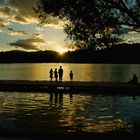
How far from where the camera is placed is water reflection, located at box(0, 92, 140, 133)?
27.1 m

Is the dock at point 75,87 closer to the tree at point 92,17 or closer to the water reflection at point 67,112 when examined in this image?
the water reflection at point 67,112

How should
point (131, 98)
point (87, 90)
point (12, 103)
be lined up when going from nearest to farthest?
point (12, 103)
point (131, 98)
point (87, 90)

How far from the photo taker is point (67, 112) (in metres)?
34.8

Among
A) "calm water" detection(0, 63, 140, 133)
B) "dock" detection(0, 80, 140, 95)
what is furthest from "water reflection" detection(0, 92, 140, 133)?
"dock" detection(0, 80, 140, 95)

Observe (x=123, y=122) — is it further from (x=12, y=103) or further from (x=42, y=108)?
(x=12, y=103)

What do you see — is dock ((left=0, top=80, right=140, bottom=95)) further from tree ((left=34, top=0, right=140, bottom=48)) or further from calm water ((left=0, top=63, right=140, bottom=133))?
tree ((left=34, top=0, right=140, bottom=48))

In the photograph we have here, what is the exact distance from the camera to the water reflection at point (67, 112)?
88.9 feet

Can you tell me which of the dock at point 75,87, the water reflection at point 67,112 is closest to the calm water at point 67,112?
the water reflection at point 67,112

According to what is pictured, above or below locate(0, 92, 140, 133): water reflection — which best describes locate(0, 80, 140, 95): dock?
above

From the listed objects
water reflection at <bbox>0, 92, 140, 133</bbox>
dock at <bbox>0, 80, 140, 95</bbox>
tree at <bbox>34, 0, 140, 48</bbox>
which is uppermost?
tree at <bbox>34, 0, 140, 48</bbox>

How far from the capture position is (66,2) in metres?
20.9

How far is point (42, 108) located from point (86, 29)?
16854mm

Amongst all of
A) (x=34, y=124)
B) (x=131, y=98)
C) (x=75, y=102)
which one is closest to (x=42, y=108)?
(x=75, y=102)

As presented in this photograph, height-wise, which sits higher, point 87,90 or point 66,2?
point 66,2
